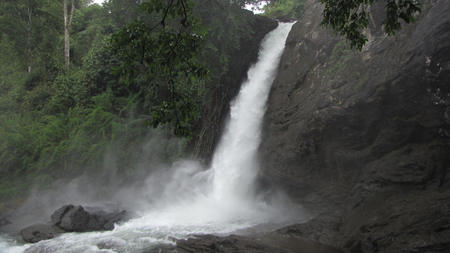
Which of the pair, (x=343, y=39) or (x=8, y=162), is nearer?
(x=343, y=39)

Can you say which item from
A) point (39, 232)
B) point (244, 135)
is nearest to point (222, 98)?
point (244, 135)

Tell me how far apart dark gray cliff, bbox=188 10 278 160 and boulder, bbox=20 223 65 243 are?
275 inches

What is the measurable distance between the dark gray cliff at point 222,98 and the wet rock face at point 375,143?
3.85 metres

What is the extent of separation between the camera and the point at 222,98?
54.9 ft

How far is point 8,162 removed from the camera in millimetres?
15523

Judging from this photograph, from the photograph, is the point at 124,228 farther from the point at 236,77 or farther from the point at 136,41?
the point at 236,77

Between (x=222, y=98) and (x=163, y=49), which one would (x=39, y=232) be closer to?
(x=163, y=49)

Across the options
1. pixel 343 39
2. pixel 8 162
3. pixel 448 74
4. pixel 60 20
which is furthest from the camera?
pixel 60 20

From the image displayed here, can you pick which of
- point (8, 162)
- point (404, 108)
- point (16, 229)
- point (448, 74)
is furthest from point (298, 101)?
point (8, 162)

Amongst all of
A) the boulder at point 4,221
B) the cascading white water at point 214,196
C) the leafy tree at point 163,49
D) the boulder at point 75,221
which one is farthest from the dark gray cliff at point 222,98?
the leafy tree at point 163,49

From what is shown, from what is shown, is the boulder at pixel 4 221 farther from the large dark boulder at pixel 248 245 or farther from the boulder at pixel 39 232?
the large dark boulder at pixel 248 245

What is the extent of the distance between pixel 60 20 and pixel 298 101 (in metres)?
17.4

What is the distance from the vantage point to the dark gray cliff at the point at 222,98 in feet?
52.3

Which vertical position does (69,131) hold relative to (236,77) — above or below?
below
